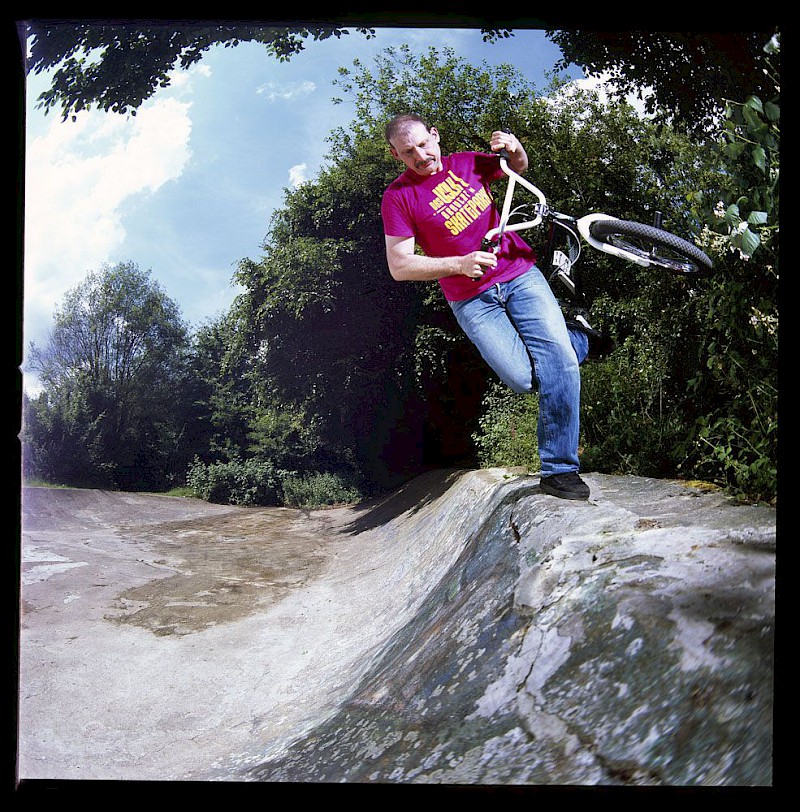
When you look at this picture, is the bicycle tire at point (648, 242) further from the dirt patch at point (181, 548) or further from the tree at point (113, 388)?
the tree at point (113, 388)

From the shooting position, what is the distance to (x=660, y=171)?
309 centimetres

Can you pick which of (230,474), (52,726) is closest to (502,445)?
(230,474)

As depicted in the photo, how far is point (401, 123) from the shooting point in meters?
3.01

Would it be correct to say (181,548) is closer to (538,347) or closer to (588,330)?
(538,347)

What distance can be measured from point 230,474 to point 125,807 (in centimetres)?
133

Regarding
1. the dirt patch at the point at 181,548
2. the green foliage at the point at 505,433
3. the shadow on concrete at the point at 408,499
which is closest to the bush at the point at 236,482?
the dirt patch at the point at 181,548

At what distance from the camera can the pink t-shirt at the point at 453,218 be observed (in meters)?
2.96

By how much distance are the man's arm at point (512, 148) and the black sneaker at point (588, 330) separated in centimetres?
67

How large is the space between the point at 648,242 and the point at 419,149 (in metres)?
1.09

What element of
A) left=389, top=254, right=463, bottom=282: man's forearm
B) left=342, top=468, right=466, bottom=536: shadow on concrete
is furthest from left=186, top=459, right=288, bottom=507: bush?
left=389, top=254, right=463, bottom=282: man's forearm

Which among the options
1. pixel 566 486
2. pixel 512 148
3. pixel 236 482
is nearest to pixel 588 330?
pixel 566 486

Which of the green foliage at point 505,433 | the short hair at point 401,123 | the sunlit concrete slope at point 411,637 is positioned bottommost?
the sunlit concrete slope at point 411,637

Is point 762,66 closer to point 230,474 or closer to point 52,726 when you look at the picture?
point 230,474

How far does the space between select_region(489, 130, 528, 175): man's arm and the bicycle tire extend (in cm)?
41
